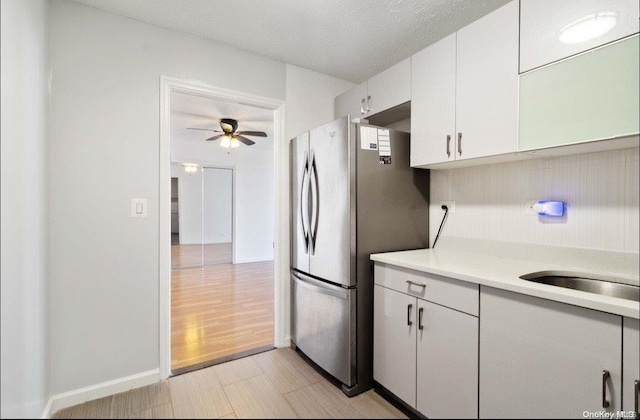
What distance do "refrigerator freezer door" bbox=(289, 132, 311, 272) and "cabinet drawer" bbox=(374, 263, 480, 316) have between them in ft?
2.05

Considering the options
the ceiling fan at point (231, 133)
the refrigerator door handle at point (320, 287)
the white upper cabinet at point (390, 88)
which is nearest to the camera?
the refrigerator door handle at point (320, 287)

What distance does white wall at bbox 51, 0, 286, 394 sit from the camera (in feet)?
5.63

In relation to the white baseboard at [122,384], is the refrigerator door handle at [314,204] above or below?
above

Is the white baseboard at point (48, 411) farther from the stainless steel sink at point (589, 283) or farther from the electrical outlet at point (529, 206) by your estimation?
the electrical outlet at point (529, 206)

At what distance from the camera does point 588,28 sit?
4.13 ft

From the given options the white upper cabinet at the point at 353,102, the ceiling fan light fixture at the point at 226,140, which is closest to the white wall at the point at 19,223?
the white upper cabinet at the point at 353,102

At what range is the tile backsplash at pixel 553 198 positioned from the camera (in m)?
1.41

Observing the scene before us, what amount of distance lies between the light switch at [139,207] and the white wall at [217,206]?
4.12 meters

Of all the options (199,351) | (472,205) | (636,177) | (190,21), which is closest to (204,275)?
(199,351)

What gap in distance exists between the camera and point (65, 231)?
1.73m

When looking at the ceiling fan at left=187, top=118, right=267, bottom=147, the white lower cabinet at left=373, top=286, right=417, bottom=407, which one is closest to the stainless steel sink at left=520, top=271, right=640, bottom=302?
the white lower cabinet at left=373, top=286, right=417, bottom=407

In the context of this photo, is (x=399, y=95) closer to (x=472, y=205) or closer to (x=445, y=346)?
(x=472, y=205)

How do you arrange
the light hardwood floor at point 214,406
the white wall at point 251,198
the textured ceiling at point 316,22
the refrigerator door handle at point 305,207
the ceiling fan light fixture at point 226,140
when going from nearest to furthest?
the light hardwood floor at point 214,406 < the textured ceiling at point 316,22 < the refrigerator door handle at point 305,207 < the ceiling fan light fixture at point 226,140 < the white wall at point 251,198

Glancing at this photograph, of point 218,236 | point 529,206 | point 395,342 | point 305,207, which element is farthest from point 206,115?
point 529,206
